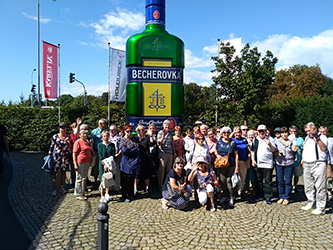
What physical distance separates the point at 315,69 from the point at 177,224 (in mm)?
38157

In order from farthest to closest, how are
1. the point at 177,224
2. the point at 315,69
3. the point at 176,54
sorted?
1. the point at 315,69
2. the point at 176,54
3. the point at 177,224

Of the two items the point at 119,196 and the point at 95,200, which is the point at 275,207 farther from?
the point at 95,200

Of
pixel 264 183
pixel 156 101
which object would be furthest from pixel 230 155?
pixel 156 101

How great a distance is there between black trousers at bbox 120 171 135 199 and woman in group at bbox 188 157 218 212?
4.75ft

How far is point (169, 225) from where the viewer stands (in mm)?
4555

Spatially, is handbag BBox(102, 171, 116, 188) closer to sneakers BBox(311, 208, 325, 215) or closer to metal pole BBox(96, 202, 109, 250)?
metal pole BBox(96, 202, 109, 250)

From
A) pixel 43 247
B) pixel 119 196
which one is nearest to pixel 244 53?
pixel 119 196

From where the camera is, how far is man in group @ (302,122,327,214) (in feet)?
16.6

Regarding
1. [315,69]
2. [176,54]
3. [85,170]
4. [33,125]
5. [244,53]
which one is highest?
[315,69]

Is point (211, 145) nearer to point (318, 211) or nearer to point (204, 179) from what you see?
point (204, 179)

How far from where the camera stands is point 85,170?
594 cm

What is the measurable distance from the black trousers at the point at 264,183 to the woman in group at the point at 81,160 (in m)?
4.11

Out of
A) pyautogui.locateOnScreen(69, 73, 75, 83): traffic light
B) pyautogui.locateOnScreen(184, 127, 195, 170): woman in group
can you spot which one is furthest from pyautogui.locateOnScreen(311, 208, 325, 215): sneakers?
pyautogui.locateOnScreen(69, 73, 75, 83): traffic light

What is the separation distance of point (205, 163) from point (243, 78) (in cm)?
661
